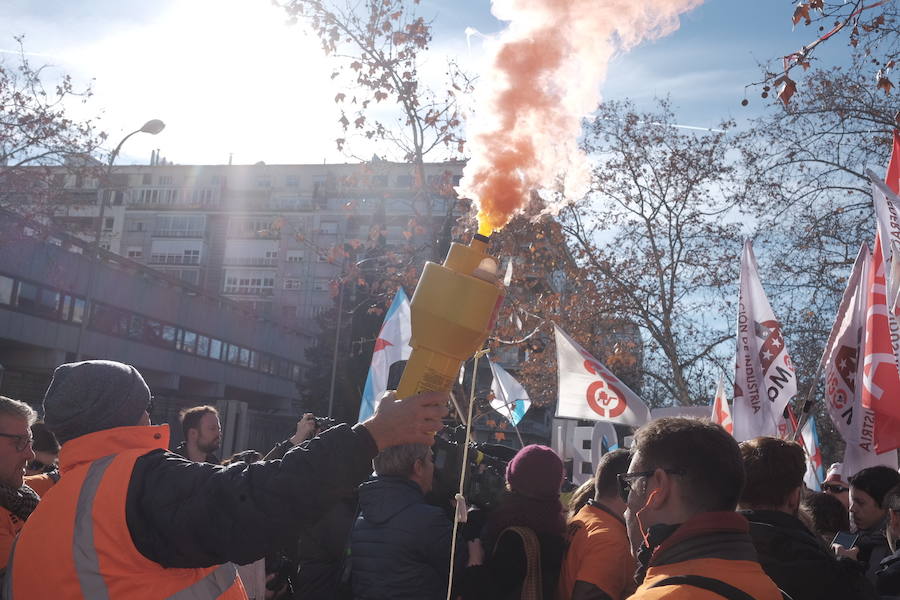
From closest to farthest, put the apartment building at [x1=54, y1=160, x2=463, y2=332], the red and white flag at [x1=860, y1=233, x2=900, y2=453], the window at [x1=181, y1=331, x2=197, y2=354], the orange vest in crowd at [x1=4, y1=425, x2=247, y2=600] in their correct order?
1. the orange vest in crowd at [x1=4, y1=425, x2=247, y2=600]
2. the red and white flag at [x1=860, y1=233, x2=900, y2=453]
3. the window at [x1=181, y1=331, x2=197, y2=354]
4. the apartment building at [x1=54, y1=160, x2=463, y2=332]

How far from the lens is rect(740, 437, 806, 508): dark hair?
347cm

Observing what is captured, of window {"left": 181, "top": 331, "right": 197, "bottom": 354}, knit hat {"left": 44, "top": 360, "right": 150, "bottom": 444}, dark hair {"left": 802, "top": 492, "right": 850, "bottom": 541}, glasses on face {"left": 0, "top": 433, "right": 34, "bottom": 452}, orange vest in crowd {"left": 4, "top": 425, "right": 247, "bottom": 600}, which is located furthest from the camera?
window {"left": 181, "top": 331, "right": 197, "bottom": 354}

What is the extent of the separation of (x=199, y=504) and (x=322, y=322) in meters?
42.2

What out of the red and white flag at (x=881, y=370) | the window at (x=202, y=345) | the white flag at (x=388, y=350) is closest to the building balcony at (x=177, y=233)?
the window at (x=202, y=345)

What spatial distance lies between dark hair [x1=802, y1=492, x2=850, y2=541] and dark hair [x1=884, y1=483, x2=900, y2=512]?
2.54ft

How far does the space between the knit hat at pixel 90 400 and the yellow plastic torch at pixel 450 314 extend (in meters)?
0.87

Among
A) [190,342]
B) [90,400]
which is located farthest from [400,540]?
[190,342]

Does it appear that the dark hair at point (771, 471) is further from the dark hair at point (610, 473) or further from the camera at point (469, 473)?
the camera at point (469, 473)

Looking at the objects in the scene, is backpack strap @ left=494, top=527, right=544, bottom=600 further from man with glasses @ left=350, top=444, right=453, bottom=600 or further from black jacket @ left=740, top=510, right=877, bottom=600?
black jacket @ left=740, top=510, right=877, bottom=600

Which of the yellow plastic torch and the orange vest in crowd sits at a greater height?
the yellow plastic torch

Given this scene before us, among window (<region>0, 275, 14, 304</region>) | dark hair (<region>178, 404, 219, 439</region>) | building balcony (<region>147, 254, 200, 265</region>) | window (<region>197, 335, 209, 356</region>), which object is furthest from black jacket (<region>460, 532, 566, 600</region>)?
building balcony (<region>147, 254, 200, 265</region>)

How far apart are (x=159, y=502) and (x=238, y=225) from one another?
73383 millimetres

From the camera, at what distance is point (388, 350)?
10961 mm

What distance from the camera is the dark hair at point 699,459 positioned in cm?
255
